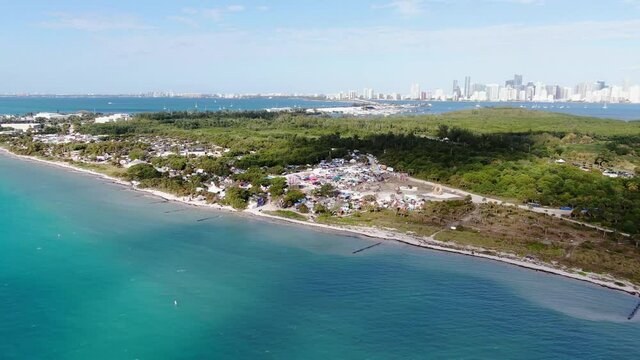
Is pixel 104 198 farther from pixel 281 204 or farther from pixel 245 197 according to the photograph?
pixel 281 204

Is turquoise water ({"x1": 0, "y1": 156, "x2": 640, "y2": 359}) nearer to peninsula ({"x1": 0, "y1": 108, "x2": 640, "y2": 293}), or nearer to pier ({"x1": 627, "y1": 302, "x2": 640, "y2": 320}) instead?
pier ({"x1": 627, "y1": 302, "x2": 640, "y2": 320})

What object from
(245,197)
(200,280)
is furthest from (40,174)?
(200,280)

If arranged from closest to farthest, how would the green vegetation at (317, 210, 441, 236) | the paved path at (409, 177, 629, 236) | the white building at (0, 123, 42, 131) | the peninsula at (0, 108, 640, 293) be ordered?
1. the peninsula at (0, 108, 640, 293)
2. the green vegetation at (317, 210, 441, 236)
3. the paved path at (409, 177, 629, 236)
4. the white building at (0, 123, 42, 131)

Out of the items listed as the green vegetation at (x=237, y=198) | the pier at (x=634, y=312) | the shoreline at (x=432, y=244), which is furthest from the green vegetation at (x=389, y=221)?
the pier at (x=634, y=312)

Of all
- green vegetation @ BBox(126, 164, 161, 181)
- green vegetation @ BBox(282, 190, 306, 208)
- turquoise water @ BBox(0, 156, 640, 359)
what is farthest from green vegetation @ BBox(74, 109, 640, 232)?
turquoise water @ BBox(0, 156, 640, 359)

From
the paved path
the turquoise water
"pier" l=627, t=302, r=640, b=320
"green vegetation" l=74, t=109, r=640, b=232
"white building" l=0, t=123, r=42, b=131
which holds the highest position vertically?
"white building" l=0, t=123, r=42, b=131

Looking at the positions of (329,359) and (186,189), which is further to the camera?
(186,189)

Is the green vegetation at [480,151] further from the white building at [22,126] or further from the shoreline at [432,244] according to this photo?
the white building at [22,126]

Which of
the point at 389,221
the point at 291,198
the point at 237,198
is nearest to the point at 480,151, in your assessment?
the point at 389,221
